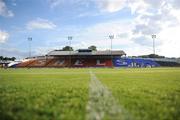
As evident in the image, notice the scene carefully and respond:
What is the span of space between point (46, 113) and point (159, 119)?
2641 mm

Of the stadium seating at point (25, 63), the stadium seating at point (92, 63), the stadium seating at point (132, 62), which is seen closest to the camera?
the stadium seating at point (132, 62)

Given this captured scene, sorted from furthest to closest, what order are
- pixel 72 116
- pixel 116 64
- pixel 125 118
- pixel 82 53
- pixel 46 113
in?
pixel 82 53
pixel 116 64
pixel 46 113
pixel 72 116
pixel 125 118

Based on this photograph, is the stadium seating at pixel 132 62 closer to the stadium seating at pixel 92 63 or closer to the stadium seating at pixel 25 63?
the stadium seating at pixel 92 63

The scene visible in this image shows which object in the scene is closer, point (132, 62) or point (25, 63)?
point (132, 62)

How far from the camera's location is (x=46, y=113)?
6.86 meters

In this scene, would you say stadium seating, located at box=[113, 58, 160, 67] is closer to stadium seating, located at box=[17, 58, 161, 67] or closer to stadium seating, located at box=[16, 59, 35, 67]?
stadium seating, located at box=[17, 58, 161, 67]

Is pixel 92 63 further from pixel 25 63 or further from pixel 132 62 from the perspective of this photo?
pixel 25 63

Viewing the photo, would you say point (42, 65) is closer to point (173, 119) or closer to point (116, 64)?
point (116, 64)

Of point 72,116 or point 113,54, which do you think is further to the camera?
point 113,54

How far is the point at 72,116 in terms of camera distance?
6.34 meters

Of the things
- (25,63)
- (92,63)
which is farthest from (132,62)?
(25,63)

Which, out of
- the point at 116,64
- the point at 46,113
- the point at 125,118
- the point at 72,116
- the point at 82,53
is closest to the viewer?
the point at 125,118

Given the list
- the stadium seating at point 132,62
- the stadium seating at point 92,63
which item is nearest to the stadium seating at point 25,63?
the stadium seating at point 92,63

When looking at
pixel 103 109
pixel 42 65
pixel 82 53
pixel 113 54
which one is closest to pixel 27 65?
pixel 42 65
